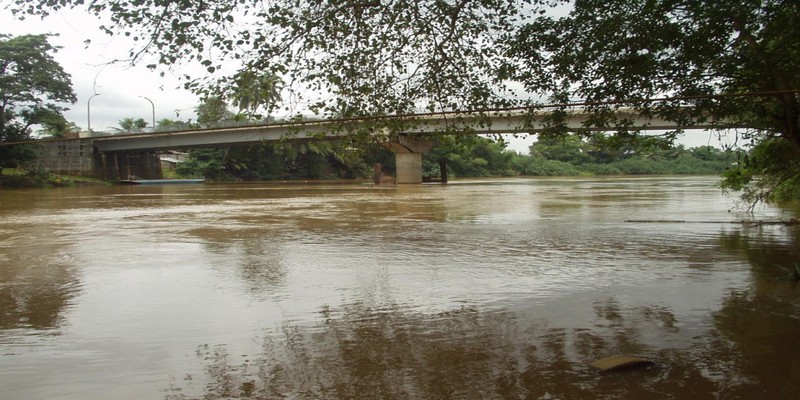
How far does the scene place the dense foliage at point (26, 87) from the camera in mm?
45719

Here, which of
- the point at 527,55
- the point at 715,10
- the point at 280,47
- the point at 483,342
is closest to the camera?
the point at 483,342

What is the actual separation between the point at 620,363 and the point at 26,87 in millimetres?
51974

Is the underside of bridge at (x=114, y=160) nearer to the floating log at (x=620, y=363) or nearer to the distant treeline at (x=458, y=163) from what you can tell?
the distant treeline at (x=458, y=163)

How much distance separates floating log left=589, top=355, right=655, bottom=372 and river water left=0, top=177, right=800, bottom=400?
5cm

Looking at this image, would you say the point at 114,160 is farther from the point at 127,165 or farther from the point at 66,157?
the point at 66,157

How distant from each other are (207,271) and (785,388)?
7.13 metres

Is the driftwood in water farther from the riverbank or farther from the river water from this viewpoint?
the riverbank

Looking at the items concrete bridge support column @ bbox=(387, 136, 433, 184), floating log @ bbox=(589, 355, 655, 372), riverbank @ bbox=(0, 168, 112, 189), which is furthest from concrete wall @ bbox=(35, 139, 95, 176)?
floating log @ bbox=(589, 355, 655, 372)

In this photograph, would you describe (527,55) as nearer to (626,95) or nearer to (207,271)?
(626,95)

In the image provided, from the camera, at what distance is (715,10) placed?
7578mm

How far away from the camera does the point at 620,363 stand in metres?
4.55

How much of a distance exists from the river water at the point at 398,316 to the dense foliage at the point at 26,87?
132ft

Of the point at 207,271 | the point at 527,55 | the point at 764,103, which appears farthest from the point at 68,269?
the point at 764,103

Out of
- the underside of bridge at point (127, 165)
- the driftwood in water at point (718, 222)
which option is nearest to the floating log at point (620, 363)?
the driftwood in water at point (718, 222)
